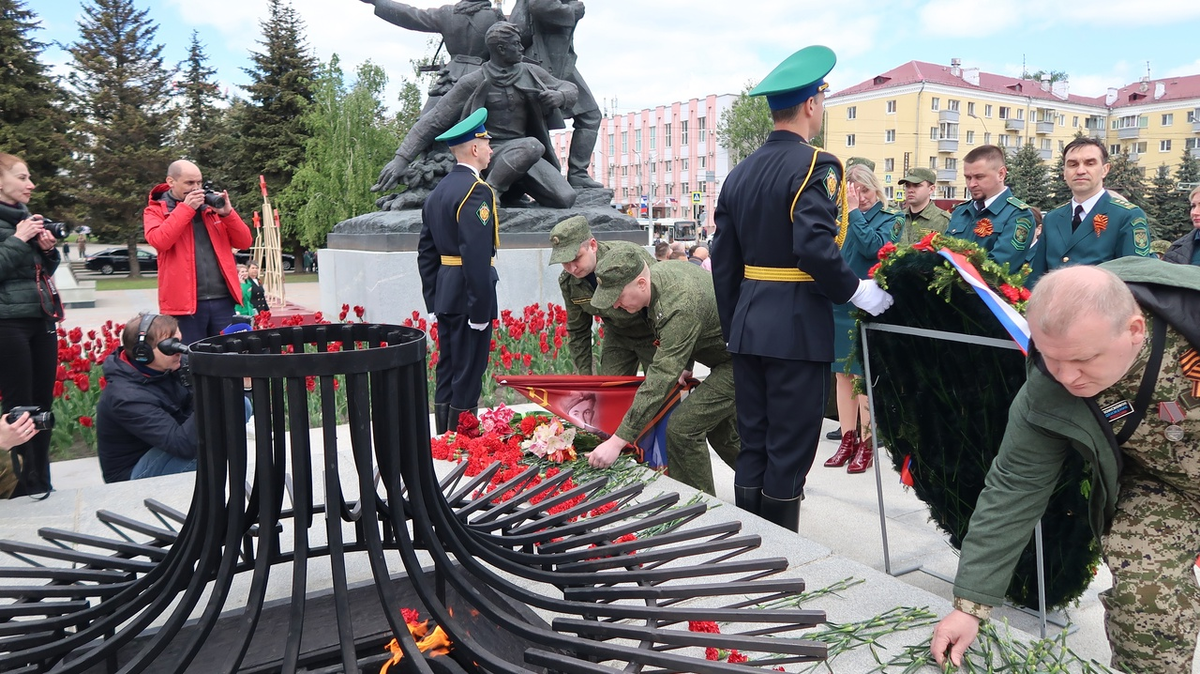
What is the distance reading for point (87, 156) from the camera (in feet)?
106

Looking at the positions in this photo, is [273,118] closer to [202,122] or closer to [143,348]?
[202,122]

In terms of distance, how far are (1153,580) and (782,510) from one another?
4.86 feet

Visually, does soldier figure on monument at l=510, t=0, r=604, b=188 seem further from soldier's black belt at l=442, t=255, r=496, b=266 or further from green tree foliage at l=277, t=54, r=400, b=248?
green tree foliage at l=277, t=54, r=400, b=248

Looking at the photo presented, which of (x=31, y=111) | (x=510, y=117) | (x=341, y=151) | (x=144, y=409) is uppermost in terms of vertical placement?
(x=31, y=111)

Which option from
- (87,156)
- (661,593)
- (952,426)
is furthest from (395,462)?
(87,156)

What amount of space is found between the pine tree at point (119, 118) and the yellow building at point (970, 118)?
44244 mm

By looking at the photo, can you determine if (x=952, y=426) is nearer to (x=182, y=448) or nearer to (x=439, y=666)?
(x=439, y=666)

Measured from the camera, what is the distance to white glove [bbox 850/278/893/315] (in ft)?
10.1

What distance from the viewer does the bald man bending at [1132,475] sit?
6.48ft

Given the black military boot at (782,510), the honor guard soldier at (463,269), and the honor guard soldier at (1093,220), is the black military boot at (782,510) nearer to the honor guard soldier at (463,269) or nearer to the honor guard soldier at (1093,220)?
the honor guard soldier at (463,269)

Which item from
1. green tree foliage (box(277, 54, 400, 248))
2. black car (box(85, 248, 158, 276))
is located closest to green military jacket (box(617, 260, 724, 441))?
green tree foliage (box(277, 54, 400, 248))

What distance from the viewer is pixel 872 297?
306 cm

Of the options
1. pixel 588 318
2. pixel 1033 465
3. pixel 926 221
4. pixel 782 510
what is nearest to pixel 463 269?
pixel 588 318

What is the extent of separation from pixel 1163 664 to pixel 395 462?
79.3 inches
